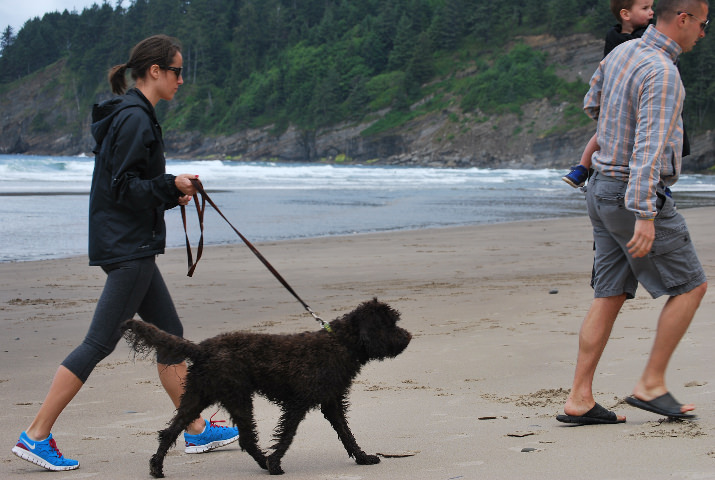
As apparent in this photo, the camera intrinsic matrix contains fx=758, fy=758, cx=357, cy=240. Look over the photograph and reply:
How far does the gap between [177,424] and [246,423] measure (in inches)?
11.8

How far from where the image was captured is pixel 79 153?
11344 cm

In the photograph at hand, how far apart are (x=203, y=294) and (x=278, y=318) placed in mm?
1738

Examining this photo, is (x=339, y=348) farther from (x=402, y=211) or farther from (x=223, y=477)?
(x=402, y=211)

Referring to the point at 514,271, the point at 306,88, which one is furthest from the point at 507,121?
the point at 514,271

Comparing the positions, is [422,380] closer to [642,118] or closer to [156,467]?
[156,467]

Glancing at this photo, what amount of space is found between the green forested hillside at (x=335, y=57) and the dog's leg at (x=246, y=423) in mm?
66258

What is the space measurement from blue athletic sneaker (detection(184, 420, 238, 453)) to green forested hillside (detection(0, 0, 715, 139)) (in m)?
66.0

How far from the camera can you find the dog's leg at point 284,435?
318cm

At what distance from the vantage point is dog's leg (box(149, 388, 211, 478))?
10.3 feet

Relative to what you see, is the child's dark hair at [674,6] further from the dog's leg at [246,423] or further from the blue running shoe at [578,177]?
the dog's leg at [246,423]

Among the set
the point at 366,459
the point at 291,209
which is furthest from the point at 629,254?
the point at 291,209

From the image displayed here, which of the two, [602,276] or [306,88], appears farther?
[306,88]

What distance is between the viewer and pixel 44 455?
3.24m

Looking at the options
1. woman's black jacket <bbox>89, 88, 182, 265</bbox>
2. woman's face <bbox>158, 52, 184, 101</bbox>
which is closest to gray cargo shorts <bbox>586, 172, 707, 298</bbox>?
woman's black jacket <bbox>89, 88, 182, 265</bbox>
